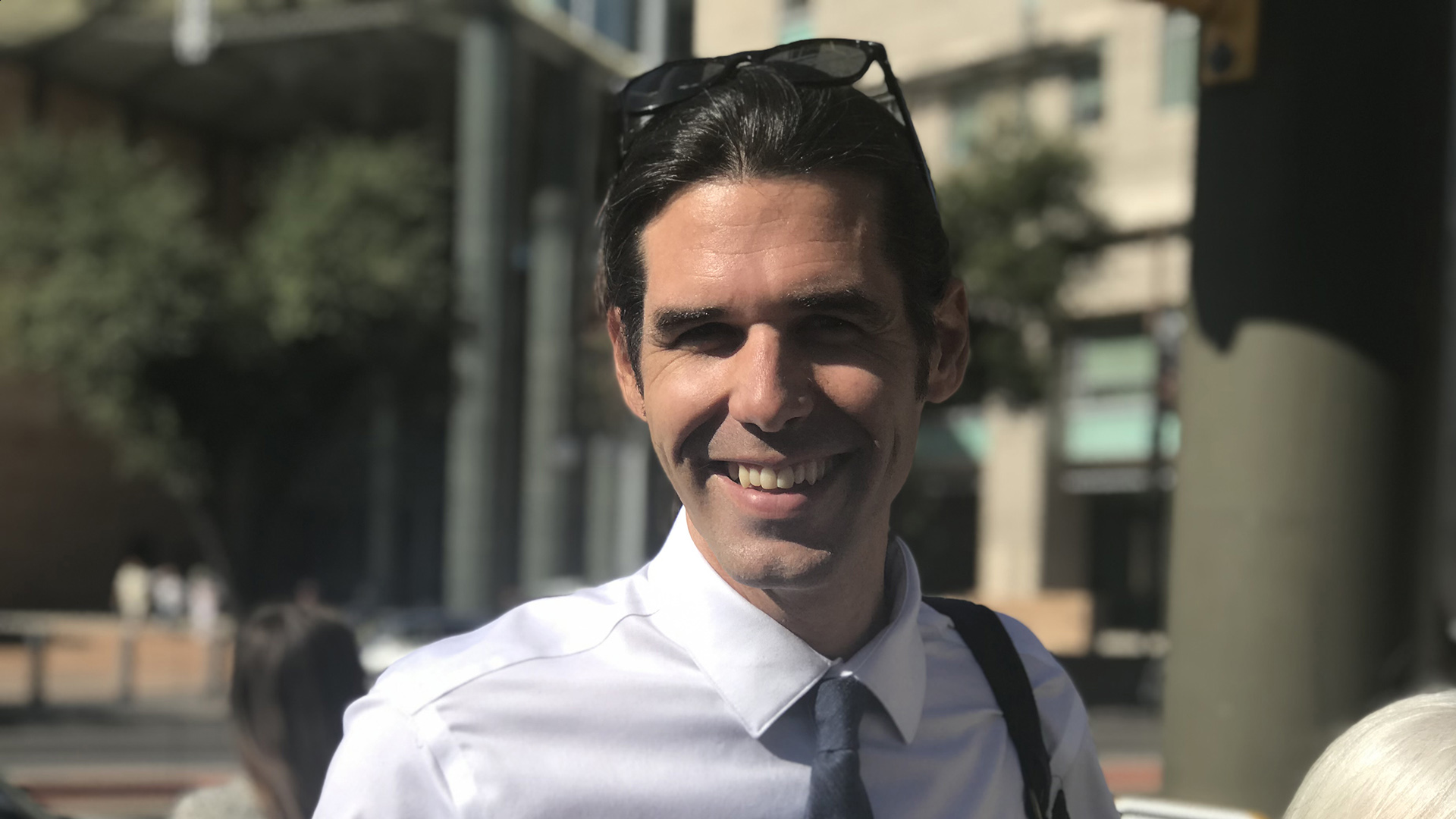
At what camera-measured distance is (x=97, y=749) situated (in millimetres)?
13086

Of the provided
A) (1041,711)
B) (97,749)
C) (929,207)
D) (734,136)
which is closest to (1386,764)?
(1041,711)

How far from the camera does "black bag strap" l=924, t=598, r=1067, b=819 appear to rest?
70.7 inches

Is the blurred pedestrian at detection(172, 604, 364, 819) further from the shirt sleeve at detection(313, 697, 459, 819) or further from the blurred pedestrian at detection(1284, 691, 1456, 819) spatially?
the blurred pedestrian at detection(1284, 691, 1456, 819)

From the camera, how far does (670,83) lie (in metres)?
1.83

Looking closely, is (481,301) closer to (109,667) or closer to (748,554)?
Answer: (109,667)

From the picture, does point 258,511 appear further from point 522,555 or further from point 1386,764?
point 1386,764

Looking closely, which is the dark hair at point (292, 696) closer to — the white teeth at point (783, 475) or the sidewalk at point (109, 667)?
the white teeth at point (783, 475)

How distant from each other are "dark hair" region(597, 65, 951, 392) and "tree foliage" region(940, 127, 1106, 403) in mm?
16777

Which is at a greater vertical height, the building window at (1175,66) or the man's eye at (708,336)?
the building window at (1175,66)

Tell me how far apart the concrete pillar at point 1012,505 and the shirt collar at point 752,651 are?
2668 cm

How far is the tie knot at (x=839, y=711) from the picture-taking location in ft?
5.28

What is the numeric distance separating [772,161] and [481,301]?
68.5 ft

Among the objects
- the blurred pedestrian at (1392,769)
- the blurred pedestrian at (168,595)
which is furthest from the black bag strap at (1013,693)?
the blurred pedestrian at (168,595)

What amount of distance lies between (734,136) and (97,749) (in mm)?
13072
